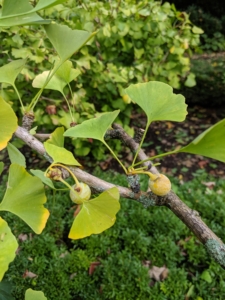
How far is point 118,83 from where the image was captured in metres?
2.06

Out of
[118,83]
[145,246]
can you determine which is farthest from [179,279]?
[118,83]

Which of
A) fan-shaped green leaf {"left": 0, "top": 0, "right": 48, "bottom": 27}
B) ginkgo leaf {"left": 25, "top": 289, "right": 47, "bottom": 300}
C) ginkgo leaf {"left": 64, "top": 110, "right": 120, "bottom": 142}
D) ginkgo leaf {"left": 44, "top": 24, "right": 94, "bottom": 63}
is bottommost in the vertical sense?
ginkgo leaf {"left": 25, "top": 289, "right": 47, "bottom": 300}

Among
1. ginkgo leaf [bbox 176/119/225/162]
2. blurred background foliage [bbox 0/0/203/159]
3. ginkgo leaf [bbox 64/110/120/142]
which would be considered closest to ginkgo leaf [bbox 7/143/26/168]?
ginkgo leaf [bbox 64/110/120/142]

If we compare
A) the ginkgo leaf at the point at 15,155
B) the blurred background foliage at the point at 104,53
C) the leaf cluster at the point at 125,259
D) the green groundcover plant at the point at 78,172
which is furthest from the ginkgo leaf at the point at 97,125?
the blurred background foliage at the point at 104,53

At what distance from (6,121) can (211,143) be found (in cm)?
21

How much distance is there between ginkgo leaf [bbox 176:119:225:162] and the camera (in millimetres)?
289

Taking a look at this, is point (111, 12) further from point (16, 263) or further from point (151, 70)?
point (16, 263)

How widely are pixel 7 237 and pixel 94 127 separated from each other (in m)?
0.19

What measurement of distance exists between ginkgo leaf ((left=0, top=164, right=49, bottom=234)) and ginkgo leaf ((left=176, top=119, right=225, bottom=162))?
18 centimetres

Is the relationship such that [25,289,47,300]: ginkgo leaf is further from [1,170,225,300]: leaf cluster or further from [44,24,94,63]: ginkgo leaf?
[1,170,225,300]: leaf cluster

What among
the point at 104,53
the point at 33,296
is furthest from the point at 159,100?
the point at 104,53

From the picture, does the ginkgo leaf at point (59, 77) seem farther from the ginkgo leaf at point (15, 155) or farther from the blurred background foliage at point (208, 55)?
the blurred background foliage at point (208, 55)

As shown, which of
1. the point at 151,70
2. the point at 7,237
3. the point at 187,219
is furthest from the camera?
the point at 151,70

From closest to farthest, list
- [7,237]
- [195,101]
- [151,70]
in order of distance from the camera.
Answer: [7,237] < [151,70] < [195,101]
